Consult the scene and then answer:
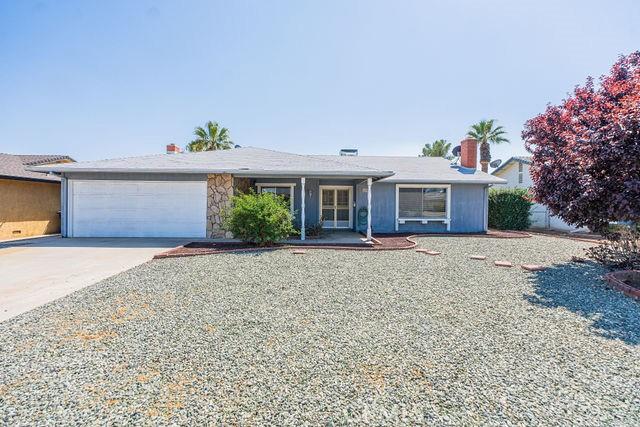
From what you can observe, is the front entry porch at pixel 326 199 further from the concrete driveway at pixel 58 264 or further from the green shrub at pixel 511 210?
the green shrub at pixel 511 210

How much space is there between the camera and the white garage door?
→ 12.1m

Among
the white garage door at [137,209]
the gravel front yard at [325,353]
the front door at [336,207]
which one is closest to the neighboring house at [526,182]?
the front door at [336,207]

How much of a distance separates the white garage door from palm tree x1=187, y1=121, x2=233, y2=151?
15.1 m

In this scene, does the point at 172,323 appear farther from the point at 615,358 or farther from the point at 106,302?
the point at 615,358

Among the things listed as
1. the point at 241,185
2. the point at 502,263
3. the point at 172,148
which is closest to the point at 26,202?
the point at 172,148

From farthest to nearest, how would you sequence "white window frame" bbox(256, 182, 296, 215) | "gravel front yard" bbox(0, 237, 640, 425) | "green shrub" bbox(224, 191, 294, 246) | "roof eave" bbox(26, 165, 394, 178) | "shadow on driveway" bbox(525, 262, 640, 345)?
"white window frame" bbox(256, 182, 296, 215) < "roof eave" bbox(26, 165, 394, 178) < "green shrub" bbox(224, 191, 294, 246) < "shadow on driveway" bbox(525, 262, 640, 345) < "gravel front yard" bbox(0, 237, 640, 425)

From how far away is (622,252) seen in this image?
7332 mm

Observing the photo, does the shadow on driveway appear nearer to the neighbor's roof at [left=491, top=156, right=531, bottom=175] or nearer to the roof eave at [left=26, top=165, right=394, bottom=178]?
the roof eave at [left=26, top=165, right=394, bottom=178]

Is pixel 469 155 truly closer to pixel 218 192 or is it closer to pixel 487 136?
pixel 487 136

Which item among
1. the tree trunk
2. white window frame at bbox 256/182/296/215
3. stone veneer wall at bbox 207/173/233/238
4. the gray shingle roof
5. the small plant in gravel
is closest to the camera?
the small plant in gravel

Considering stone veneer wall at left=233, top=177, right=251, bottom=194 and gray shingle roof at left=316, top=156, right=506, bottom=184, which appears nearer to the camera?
stone veneer wall at left=233, top=177, right=251, bottom=194

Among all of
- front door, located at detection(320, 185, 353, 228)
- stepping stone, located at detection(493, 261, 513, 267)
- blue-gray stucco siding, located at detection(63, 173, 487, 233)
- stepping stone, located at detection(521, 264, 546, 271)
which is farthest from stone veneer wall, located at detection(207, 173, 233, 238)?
stepping stone, located at detection(521, 264, 546, 271)

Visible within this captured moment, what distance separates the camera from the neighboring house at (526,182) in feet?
60.2

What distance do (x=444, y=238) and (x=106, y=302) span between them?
1132 cm
